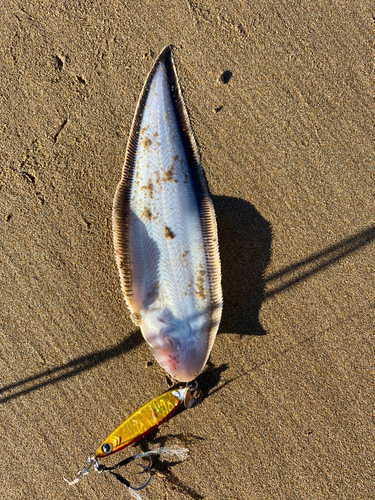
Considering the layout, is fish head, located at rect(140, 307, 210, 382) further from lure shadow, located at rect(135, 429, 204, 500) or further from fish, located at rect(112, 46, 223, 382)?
lure shadow, located at rect(135, 429, 204, 500)

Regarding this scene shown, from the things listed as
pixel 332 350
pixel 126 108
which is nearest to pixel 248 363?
pixel 332 350

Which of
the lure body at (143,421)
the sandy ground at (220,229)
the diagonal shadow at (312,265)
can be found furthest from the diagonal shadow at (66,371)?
the diagonal shadow at (312,265)

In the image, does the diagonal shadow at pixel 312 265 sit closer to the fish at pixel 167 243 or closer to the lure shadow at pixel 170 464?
the fish at pixel 167 243

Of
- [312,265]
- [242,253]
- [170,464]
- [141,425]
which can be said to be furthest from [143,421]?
[312,265]

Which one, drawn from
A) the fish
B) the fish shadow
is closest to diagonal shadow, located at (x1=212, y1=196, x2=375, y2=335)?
the fish shadow

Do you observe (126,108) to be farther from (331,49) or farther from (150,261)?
(331,49)

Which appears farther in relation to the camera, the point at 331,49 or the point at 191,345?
the point at 331,49
